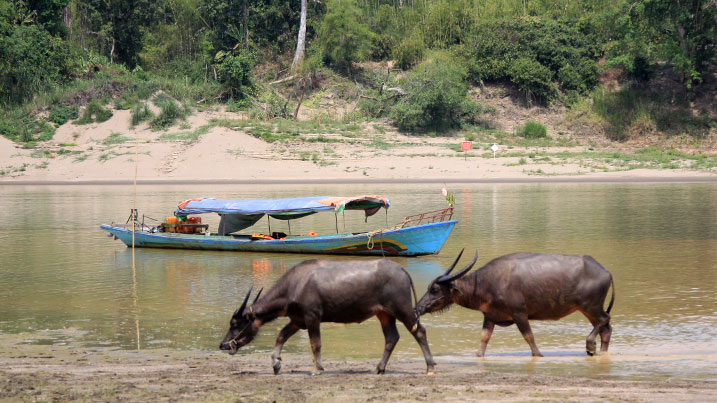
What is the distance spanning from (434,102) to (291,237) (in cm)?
2555

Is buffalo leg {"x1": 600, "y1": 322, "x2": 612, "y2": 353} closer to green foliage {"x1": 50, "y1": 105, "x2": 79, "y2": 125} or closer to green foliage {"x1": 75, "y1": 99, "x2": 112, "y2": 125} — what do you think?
green foliage {"x1": 75, "y1": 99, "x2": 112, "y2": 125}

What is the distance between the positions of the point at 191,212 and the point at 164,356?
11149 mm

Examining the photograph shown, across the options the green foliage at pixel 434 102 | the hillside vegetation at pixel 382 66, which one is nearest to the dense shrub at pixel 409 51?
the hillside vegetation at pixel 382 66

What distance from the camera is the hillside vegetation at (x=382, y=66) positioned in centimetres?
4478

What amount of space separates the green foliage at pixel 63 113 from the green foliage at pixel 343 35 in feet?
55.7

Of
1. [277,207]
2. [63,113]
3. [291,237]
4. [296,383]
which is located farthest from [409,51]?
[296,383]

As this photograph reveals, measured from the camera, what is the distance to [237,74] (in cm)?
4806

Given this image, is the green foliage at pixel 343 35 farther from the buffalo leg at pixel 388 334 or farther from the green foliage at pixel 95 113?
the buffalo leg at pixel 388 334

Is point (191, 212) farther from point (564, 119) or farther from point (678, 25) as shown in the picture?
point (678, 25)

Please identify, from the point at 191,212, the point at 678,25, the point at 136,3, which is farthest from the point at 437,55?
the point at 191,212

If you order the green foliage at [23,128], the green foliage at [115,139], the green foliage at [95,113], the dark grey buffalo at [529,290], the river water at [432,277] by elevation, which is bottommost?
the river water at [432,277]

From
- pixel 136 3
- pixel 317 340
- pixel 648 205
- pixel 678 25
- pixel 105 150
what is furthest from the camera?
pixel 136 3

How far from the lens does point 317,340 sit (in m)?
7.95

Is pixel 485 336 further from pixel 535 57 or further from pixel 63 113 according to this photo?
pixel 535 57
